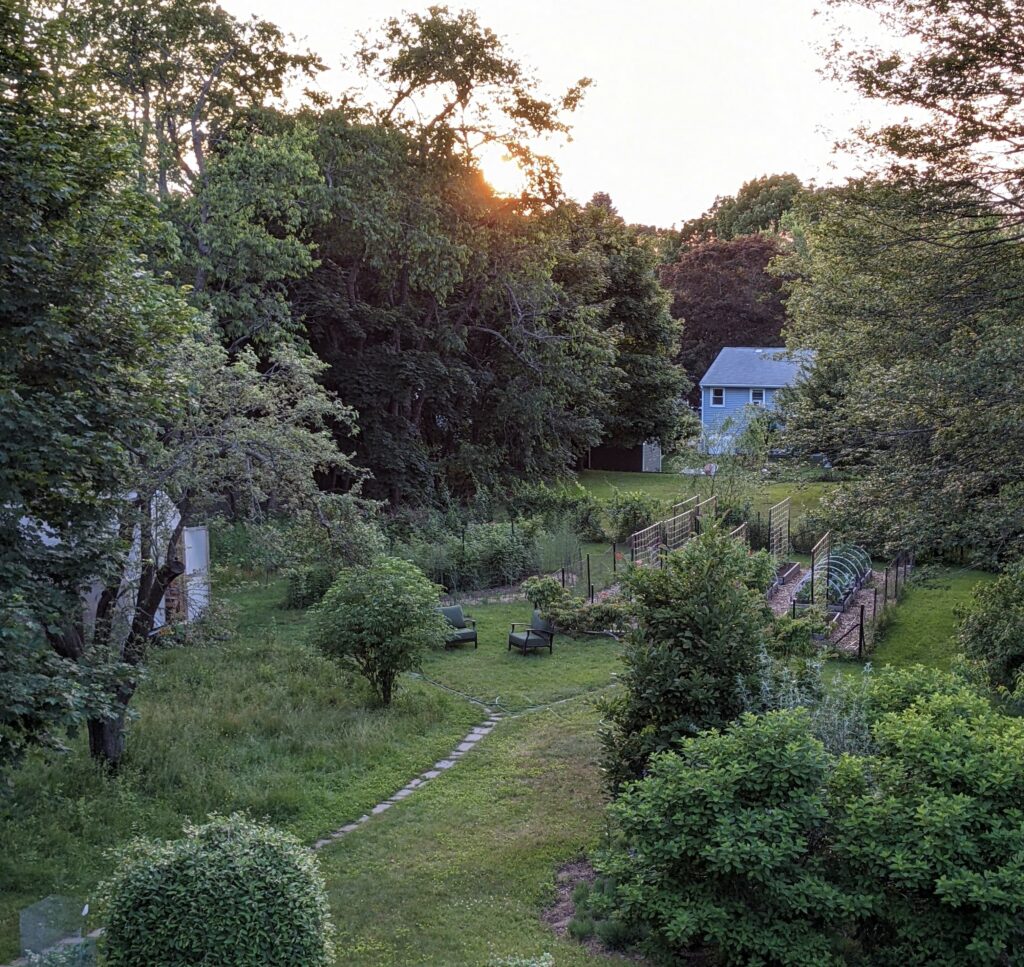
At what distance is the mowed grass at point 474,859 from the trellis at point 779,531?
11534mm

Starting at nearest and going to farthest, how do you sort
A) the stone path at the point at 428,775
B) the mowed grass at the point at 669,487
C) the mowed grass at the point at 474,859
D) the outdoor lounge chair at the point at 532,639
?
the mowed grass at the point at 474,859, the stone path at the point at 428,775, the outdoor lounge chair at the point at 532,639, the mowed grass at the point at 669,487

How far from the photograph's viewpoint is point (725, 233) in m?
A: 68.6

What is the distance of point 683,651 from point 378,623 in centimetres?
490

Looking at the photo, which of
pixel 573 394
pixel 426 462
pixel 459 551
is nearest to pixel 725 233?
→ pixel 573 394

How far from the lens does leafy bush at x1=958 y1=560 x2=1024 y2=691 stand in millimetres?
11164

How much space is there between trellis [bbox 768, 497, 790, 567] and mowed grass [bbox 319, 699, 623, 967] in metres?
11.5

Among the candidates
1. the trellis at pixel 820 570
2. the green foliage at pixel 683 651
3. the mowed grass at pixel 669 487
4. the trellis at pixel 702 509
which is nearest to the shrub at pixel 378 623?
the green foliage at pixel 683 651

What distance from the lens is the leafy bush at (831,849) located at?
5660mm

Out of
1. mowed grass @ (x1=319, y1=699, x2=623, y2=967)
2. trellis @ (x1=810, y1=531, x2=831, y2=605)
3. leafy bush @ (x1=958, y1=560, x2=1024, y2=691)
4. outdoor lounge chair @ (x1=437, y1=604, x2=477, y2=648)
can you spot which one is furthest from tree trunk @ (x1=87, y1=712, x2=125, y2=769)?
trellis @ (x1=810, y1=531, x2=831, y2=605)

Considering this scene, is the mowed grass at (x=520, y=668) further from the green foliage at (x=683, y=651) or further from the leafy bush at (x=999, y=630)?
the leafy bush at (x=999, y=630)

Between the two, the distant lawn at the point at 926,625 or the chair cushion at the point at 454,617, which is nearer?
the distant lawn at the point at 926,625

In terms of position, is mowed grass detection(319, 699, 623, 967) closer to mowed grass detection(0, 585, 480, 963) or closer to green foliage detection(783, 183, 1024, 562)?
mowed grass detection(0, 585, 480, 963)

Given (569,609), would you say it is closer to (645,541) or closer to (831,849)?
(645,541)

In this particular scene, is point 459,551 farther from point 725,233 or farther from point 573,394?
point 725,233
